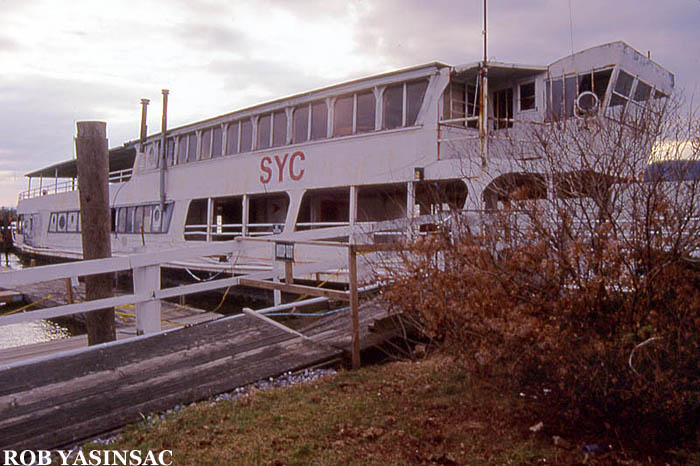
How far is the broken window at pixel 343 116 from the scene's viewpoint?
1329 cm

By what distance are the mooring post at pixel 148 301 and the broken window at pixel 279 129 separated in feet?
30.3

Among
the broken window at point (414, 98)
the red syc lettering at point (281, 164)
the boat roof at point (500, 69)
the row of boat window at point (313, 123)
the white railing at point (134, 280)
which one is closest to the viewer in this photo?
the white railing at point (134, 280)

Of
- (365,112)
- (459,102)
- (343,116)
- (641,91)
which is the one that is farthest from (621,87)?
(343,116)

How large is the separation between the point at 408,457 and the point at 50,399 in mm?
3088

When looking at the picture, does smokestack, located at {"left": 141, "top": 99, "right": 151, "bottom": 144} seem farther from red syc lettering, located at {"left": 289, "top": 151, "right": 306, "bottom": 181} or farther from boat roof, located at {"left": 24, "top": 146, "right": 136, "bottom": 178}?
red syc lettering, located at {"left": 289, "top": 151, "right": 306, "bottom": 181}

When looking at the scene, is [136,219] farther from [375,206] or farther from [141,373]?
[141,373]

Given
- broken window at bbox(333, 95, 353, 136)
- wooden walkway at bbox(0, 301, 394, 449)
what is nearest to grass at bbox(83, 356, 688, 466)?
wooden walkway at bbox(0, 301, 394, 449)

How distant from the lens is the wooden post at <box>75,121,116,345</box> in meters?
6.93

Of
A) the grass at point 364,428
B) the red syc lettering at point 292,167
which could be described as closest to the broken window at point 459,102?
the red syc lettering at point 292,167

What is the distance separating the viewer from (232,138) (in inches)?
683

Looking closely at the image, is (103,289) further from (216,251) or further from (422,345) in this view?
(422,345)

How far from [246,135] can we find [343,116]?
4.50 metres

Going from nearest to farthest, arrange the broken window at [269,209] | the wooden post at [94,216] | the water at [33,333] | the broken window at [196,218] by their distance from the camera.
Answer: the wooden post at [94,216], the water at [33,333], the broken window at [269,209], the broken window at [196,218]

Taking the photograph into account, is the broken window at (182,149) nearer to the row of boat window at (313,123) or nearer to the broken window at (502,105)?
the row of boat window at (313,123)
